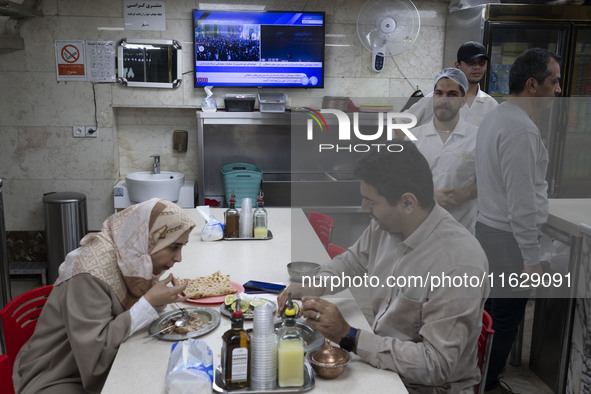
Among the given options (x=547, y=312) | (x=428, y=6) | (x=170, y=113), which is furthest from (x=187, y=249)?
(x=428, y=6)

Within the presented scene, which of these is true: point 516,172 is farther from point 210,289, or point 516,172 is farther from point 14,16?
point 14,16

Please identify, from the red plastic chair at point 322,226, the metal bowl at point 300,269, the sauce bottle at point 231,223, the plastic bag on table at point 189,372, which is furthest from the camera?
the red plastic chair at point 322,226

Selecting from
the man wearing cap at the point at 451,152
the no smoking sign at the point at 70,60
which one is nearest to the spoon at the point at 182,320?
the man wearing cap at the point at 451,152

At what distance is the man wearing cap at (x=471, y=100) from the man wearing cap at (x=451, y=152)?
0.03 meters

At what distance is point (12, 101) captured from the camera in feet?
14.0

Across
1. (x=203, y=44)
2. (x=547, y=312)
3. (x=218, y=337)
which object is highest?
(x=203, y=44)

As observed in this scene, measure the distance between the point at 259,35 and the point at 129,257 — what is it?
3.04m

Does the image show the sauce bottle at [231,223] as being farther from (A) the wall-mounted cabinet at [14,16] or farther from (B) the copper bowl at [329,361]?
(A) the wall-mounted cabinet at [14,16]

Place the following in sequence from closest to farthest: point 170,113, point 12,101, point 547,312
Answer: point 547,312 → point 12,101 → point 170,113

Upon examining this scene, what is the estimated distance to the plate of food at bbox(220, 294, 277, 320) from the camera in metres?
1.81

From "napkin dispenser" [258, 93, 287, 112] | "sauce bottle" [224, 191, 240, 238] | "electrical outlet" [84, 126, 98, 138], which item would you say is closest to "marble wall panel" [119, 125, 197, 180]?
"electrical outlet" [84, 126, 98, 138]

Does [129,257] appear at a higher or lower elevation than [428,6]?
lower

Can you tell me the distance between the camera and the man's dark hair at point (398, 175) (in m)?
1.57

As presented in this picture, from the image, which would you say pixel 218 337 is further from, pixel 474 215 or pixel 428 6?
pixel 428 6
